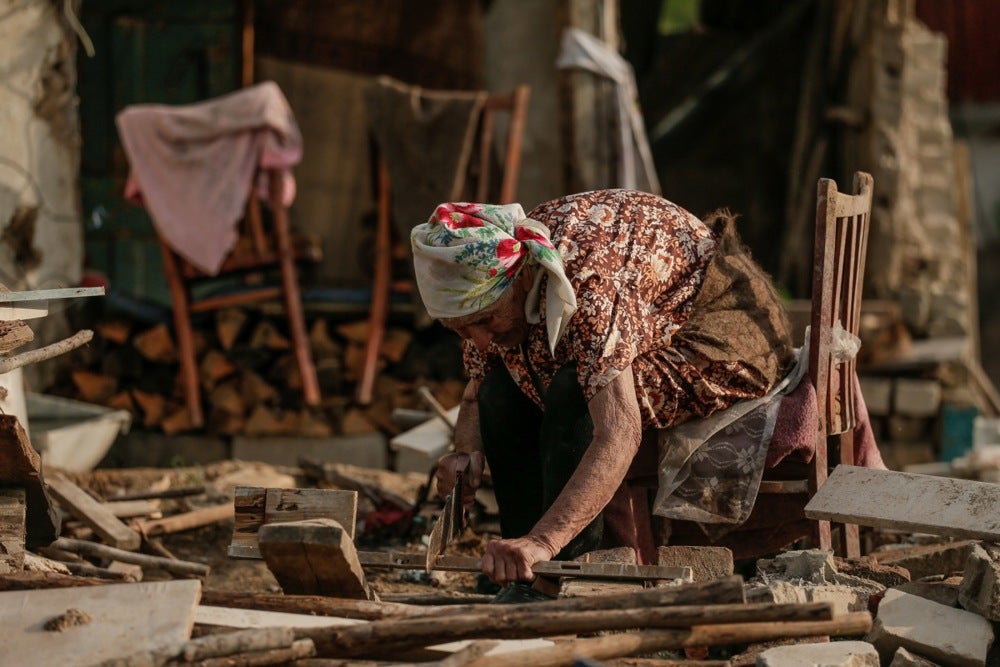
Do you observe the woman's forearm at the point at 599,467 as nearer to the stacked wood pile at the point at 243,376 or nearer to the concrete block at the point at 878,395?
the stacked wood pile at the point at 243,376

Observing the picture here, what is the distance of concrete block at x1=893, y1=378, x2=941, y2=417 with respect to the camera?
9.38m

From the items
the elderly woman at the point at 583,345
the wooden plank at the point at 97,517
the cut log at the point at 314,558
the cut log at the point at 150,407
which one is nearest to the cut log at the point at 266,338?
the cut log at the point at 150,407

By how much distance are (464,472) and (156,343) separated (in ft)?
15.0

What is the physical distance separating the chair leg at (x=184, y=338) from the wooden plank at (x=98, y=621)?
4.86 m

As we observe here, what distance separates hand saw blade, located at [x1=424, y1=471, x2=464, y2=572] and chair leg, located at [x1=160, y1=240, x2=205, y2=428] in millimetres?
4168

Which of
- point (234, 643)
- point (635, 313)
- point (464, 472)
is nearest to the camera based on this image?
point (234, 643)

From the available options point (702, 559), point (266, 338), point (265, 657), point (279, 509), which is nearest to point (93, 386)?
point (266, 338)

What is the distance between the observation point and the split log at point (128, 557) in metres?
4.66

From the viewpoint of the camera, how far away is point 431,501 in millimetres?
5543

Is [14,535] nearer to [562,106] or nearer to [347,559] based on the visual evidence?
[347,559]

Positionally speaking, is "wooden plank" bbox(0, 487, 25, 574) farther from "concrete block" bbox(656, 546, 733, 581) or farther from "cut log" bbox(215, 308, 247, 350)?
"cut log" bbox(215, 308, 247, 350)

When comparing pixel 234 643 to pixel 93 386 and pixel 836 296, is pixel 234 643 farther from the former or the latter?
pixel 93 386

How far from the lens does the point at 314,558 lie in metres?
3.29

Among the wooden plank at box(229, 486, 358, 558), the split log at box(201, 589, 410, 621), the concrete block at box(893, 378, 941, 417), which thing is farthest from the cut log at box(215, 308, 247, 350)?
the split log at box(201, 589, 410, 621)
